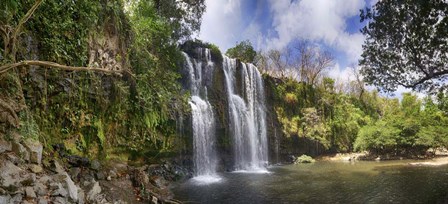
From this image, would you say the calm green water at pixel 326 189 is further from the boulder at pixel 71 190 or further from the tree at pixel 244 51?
the tree at pixel 244 51

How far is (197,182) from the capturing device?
16141 millimetres

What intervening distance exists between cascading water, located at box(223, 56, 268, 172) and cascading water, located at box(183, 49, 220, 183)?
2.22 m

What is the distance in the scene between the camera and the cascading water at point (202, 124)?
19320 millimetres

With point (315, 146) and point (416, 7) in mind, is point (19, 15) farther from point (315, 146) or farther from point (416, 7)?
point (315, 146)

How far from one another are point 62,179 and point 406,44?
12861 millimetres

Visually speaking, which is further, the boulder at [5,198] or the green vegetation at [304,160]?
the green vegetation at [304,160]

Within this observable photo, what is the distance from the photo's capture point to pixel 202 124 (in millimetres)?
20328

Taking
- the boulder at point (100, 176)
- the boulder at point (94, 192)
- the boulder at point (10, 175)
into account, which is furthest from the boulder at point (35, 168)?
the boulder at point (100, 176)

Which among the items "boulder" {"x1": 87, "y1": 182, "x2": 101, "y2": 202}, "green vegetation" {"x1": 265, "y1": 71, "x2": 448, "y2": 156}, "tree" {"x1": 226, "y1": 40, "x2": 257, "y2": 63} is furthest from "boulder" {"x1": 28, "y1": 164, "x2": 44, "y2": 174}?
"tree" {"x1": 226, "y1": 40, "x2": 257, "y2": 63}

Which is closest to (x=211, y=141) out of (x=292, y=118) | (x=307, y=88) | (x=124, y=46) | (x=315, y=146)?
(x=124, y=46)

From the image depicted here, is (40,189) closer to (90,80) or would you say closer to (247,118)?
(90,80)

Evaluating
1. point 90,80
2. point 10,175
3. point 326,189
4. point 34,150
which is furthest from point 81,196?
point 326,189

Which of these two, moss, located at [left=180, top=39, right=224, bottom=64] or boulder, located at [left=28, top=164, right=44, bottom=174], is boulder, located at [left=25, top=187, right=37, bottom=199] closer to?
boulder, located at [left=28, top=164, right=44, bottom=174]

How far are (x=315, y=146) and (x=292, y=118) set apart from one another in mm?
3873
